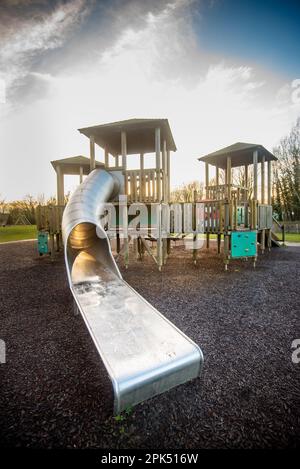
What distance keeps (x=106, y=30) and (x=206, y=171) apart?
27.8ft

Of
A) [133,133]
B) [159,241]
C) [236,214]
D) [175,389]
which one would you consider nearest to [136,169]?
[133,133]

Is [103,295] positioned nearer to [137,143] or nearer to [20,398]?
[20,398]

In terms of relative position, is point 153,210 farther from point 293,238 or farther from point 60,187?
point 293,238

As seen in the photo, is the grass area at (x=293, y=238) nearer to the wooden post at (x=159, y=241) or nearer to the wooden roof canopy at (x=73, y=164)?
the wooden post at (x=159, y=241)

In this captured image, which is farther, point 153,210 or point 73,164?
point 73,164

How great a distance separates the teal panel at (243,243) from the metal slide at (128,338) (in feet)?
14.5

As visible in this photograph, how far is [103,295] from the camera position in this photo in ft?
12.6

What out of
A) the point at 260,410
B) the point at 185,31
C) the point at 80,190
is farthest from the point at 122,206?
the point at 185,31

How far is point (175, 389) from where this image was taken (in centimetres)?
217

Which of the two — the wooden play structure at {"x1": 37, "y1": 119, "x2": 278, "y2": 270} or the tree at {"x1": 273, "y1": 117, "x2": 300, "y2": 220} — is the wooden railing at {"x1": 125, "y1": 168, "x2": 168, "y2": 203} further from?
the tree at {"x1": 273, "y1": 117, "x2": 300, "y2": 220}

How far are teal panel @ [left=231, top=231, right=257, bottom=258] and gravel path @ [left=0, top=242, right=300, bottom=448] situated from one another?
2.68 meters

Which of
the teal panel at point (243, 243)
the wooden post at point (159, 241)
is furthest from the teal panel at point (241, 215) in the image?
the wooden post at point (159, 241)

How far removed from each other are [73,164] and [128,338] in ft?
42.9

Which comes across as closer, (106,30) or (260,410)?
(260,410)
